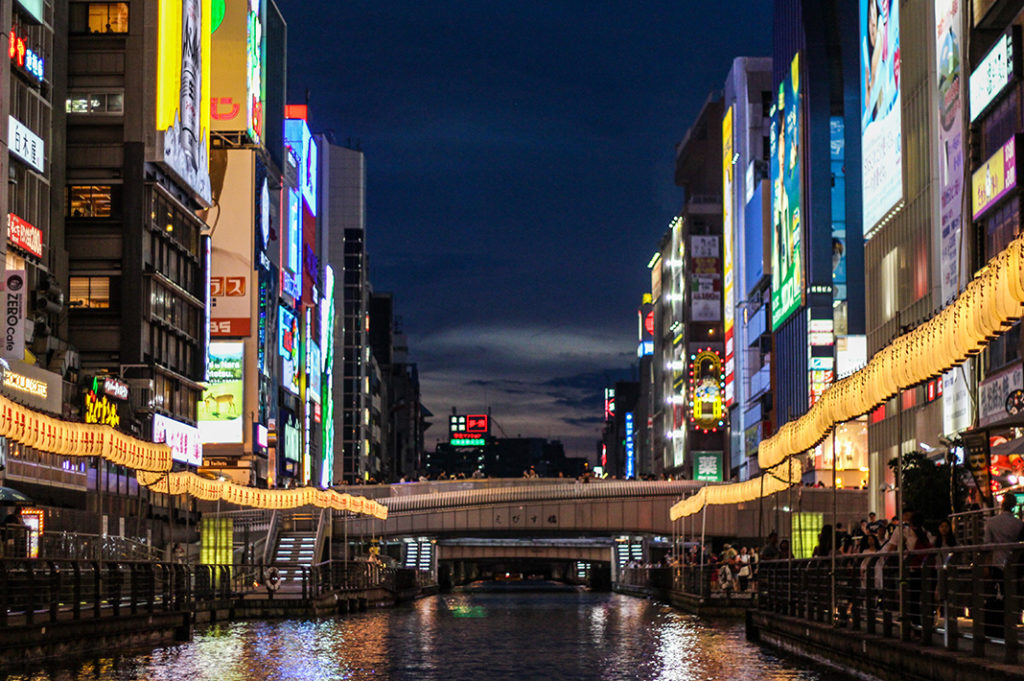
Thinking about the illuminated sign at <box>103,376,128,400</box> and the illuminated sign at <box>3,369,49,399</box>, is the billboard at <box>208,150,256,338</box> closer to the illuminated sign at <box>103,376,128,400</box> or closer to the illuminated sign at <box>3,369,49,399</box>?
the illuminated sign at <box>103,376,128,400</box>

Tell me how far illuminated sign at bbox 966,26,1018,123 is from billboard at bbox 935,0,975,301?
81 cm

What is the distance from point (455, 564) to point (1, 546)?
133134 millimetres

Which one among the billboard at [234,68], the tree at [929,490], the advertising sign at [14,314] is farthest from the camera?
the billboard at [234,68]

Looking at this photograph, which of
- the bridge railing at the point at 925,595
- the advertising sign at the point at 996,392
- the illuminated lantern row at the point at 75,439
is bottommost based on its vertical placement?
the bridge railing at the point at 925,595

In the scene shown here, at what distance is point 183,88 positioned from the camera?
8244cm

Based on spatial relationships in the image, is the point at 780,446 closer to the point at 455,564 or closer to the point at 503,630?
the point at 503,630

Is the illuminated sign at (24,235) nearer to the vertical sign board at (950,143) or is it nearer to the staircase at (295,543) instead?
the staircase at (295,543)

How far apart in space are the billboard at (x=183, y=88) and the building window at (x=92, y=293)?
6441mm

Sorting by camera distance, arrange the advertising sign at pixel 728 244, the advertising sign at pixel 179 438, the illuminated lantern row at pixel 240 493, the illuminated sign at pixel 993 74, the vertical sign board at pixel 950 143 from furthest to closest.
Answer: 1. the advertising sign at pixel 728 244
2. the advertising sign at pixel 179 438
3. the vertical sign board at pixel 950 143
4. the illuminated sign at pixel 993 74
5. the illuminated lantern row at pixel 240 493

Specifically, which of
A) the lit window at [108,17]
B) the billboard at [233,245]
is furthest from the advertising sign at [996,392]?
the billboard at [233,245]

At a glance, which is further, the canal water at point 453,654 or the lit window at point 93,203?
the lit window at point 93,203

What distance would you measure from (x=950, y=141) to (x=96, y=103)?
131 feet

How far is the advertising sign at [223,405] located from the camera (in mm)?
103375

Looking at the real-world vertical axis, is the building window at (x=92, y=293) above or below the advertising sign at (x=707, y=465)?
above
